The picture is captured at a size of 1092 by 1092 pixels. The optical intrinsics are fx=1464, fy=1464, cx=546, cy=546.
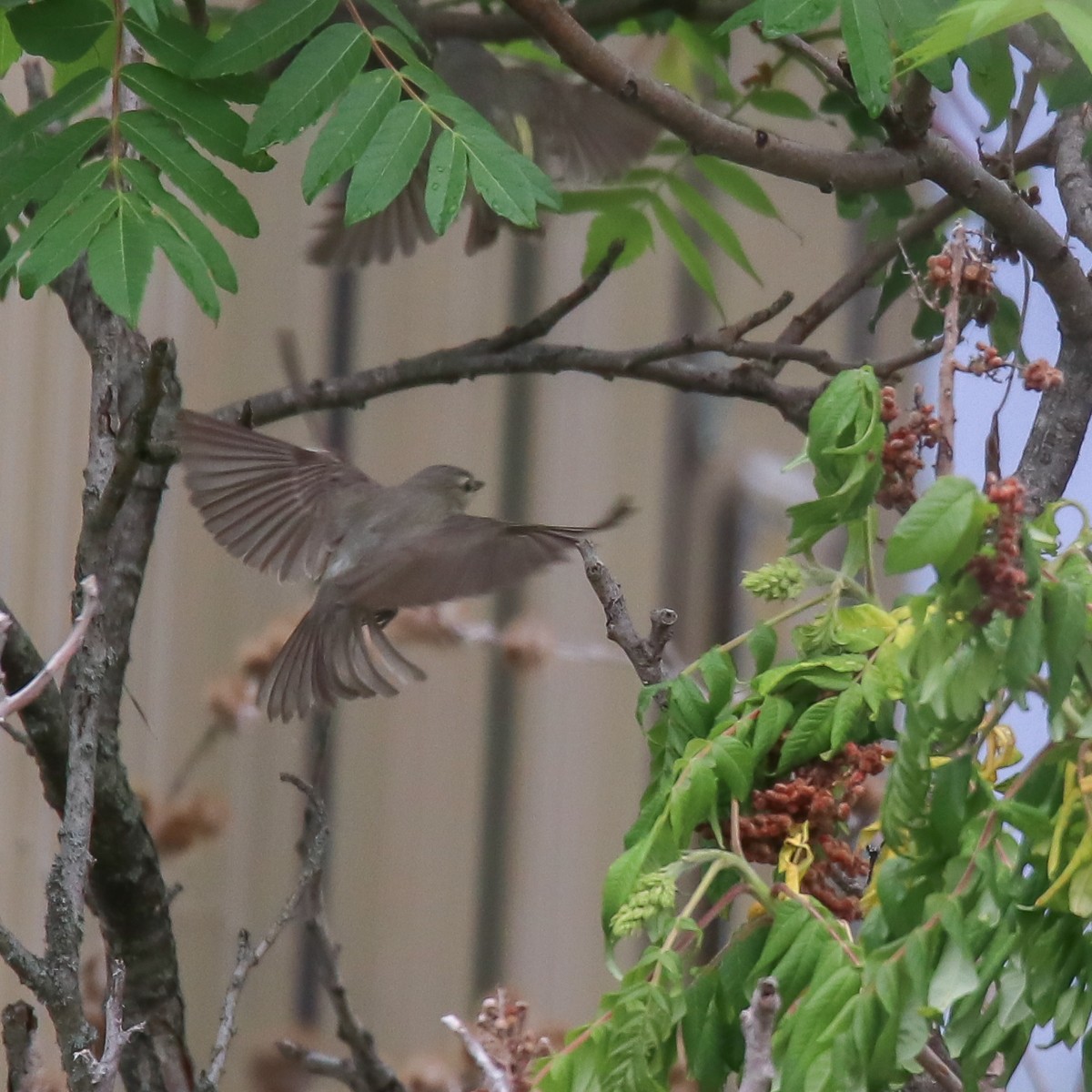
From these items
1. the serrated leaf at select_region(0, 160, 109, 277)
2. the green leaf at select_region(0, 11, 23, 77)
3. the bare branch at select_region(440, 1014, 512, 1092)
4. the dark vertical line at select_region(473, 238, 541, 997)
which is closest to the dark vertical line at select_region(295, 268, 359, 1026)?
the dark vertical line at select_region(473, 238, 541, 997)

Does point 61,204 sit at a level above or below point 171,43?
below

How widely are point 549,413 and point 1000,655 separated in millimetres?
2140

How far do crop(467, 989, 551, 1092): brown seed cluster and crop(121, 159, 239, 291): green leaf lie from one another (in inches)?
23.9

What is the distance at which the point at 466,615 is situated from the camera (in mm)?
2492

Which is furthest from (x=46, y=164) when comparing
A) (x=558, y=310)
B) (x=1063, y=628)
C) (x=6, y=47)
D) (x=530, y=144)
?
(x=530, y=144)

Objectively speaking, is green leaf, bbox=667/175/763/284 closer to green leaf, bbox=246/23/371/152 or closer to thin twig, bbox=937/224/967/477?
green leaf, bbox=246/23/371/152

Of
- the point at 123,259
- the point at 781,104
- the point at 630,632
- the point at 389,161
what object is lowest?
the point at 630,632

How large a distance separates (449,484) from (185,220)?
679mm

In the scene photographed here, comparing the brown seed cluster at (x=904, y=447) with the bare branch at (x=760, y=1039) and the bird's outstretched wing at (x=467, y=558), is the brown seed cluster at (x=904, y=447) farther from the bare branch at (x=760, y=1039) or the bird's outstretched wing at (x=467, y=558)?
the bird's outstretched wing at (x=467, y=558)

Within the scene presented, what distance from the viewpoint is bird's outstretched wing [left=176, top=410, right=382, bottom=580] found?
1.68 metres

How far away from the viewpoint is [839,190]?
1345 millimetres

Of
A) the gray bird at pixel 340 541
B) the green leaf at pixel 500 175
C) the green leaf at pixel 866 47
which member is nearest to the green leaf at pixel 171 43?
the green leaf at pixel 500 175

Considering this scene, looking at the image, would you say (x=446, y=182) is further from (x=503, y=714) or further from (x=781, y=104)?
(x=503, y=714)

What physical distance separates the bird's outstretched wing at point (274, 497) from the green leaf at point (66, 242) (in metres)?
0.48
